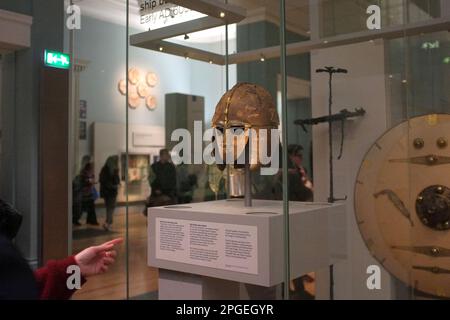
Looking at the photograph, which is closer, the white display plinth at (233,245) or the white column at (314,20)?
the white display plinth at (233,245)

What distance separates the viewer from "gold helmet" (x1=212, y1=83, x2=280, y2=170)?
2.16m

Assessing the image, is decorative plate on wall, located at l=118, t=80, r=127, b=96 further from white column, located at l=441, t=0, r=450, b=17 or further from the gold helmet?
white column, located at l=441, t=0, r=450, b=17

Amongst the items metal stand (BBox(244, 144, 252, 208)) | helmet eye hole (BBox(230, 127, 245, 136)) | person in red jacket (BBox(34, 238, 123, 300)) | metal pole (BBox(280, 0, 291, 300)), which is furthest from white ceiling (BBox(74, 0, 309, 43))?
person in red jacket (BBox(34, 238, 123, 300))

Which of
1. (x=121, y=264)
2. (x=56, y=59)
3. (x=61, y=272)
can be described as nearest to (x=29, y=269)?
(x=61, y=272)

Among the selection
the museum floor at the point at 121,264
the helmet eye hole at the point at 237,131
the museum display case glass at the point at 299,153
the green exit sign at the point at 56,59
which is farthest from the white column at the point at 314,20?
the green exit sign at the point at 56,59

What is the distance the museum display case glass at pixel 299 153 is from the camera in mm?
2039

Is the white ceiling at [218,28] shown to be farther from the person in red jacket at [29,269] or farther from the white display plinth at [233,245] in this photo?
the person in red jacket at [29,269]

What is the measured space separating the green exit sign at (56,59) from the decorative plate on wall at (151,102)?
1.99 feet

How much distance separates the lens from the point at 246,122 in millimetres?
2158

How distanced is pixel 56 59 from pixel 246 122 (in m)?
1.81

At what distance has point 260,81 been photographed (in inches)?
107

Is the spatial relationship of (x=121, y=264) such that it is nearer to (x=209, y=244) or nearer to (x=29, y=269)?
(x=209, y=244)

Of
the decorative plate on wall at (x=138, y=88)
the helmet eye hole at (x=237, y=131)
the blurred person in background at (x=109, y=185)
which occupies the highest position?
the decorative plate on wall at (x=138, y=88)

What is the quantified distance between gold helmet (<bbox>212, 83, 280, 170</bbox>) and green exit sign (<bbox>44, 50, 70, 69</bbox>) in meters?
1.64
